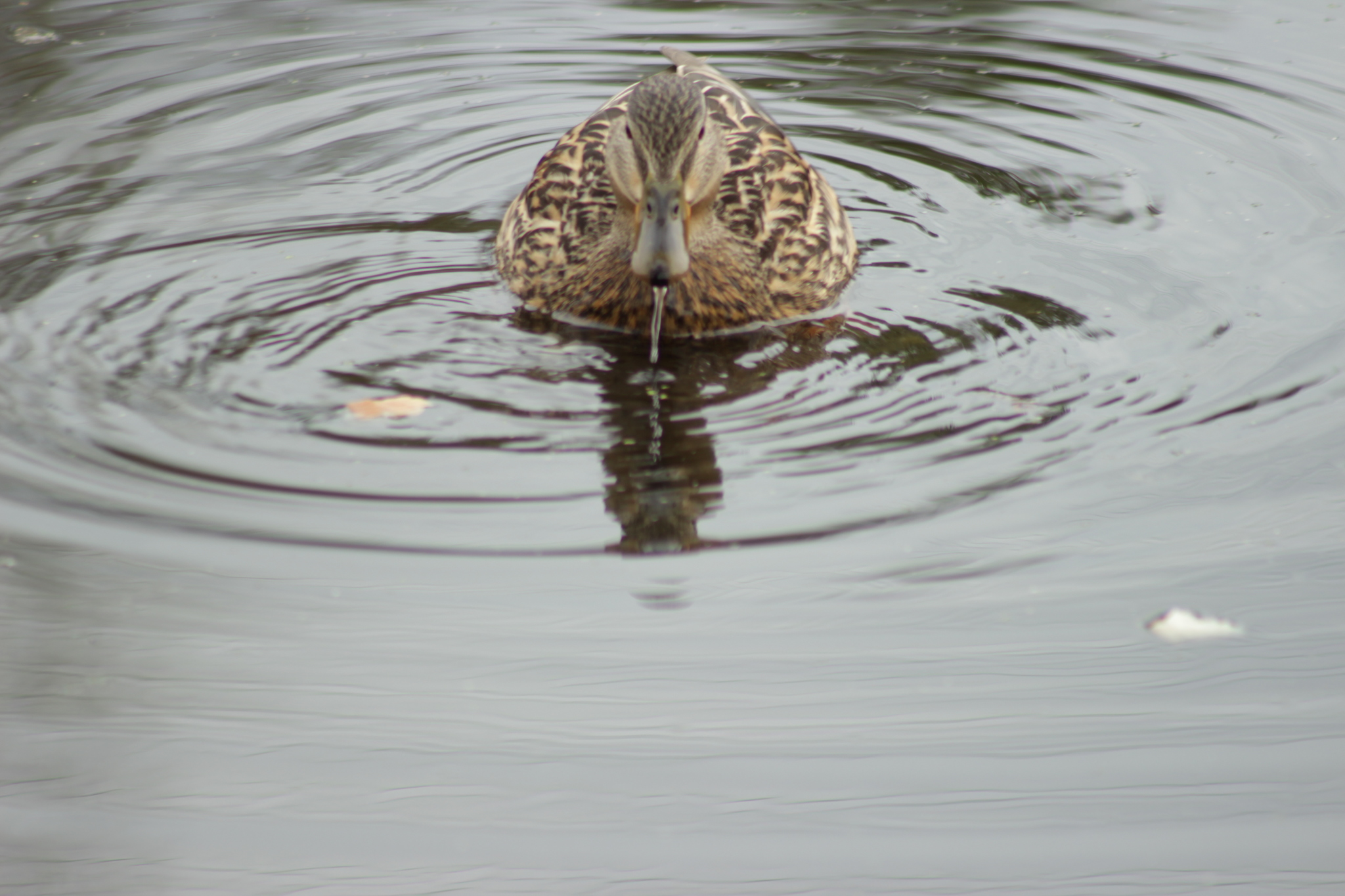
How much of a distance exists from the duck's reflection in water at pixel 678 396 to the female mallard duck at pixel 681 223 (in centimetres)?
13

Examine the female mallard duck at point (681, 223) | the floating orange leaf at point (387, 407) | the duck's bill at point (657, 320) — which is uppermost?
the female mallard duck at point (681, 223)

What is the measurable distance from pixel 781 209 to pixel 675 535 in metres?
2.51

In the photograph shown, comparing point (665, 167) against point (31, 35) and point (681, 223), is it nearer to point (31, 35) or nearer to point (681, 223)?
point (681, 223)

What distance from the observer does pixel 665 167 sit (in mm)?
5797

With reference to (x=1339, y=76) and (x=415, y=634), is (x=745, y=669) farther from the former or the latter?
(x=1339, y=76)

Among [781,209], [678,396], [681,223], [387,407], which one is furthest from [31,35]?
[678,396]

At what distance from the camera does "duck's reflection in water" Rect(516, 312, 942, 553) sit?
4863 mm

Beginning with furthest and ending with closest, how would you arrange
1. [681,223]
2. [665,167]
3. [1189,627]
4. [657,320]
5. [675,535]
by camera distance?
[657,320] → [665,167] → [681,223] → [675,535] → [1189,627]

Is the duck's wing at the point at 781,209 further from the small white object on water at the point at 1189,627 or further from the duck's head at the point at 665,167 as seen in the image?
the small white object on water at the point at 1189,627

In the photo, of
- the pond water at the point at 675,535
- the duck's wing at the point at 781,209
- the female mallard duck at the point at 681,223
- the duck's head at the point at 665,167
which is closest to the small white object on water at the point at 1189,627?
the pond water at the point at 675,535

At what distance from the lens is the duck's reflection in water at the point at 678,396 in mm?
4863

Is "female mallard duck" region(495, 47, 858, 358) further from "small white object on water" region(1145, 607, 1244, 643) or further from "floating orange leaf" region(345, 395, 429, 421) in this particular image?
"small white object on water" region(1145, 607, 1244, 643)

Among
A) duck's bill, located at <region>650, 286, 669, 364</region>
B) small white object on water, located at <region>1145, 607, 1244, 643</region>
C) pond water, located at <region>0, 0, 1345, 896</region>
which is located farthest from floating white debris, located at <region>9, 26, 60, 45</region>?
small white object on water, located at <region>1145, 607, 1244, 643</region>

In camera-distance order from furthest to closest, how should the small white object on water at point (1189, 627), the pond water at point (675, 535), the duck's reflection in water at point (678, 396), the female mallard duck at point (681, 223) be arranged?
the female mallard duck at point (681, 223) → the duck's reflection in water at point (678, 396) → the small white object on water at point (1189, 627) → the pond water at point (675, 535)
